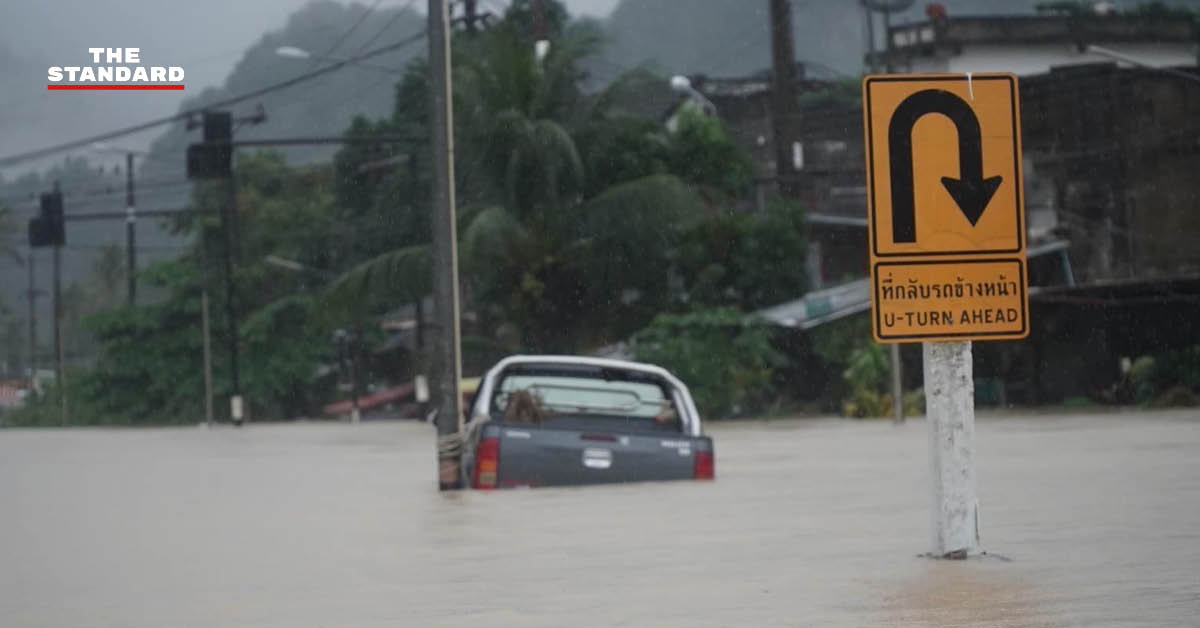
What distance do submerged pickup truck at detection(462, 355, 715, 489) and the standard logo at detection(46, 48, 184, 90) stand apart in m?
4.41

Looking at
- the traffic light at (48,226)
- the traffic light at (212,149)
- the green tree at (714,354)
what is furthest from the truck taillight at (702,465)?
the traffic light at (48,226)

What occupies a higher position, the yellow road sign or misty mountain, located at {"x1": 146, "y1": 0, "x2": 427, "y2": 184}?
misty mountain, located at {"x1": 146, "y1": 0, "x2": 427, "y2": 184}

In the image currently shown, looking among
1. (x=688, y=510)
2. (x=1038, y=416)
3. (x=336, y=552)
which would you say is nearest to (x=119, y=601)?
(x=336, y=552)

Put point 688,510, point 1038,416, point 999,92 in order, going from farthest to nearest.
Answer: point 1038,416
point 688,510
point 999,92

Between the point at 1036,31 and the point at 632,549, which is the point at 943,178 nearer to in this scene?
the point at 632,549

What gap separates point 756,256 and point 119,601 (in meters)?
39.6

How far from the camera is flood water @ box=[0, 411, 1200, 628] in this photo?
9.84 metres

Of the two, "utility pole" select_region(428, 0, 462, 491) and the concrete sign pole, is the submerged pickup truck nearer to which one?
"utility pole" select_region(428, 0, 462, 491)

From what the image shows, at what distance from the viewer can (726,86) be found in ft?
244

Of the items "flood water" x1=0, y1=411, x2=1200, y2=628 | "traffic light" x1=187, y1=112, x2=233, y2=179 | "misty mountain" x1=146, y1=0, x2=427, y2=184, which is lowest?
"flood water" x1=0, y1=411, x2=1200, y2=628

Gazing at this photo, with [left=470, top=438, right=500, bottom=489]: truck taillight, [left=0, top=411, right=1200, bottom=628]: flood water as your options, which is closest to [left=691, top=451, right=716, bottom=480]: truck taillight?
[left=0, top=411, right=1200, bottom=628]: flood water

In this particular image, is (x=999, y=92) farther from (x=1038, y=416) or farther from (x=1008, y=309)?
(x=1038, y=416)

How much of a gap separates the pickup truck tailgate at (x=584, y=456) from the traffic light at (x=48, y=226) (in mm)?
30068

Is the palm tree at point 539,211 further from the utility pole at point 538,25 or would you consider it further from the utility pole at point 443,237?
the utility pole at point 443,237
